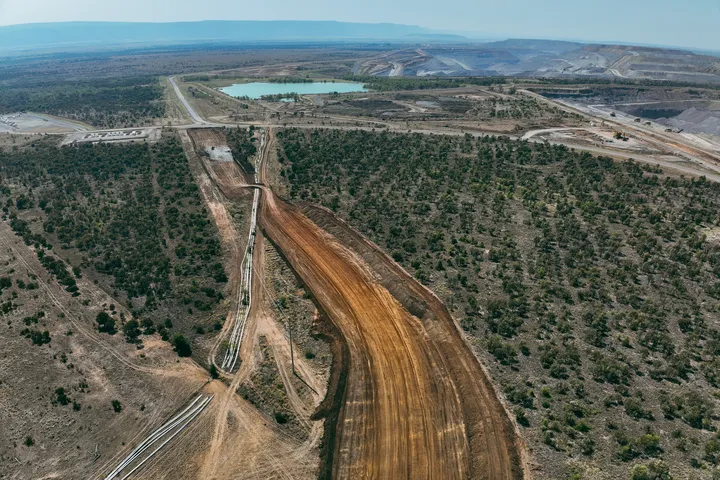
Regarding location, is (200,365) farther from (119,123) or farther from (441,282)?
(119,123)

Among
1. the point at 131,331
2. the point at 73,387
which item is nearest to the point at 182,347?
the point at 131,331

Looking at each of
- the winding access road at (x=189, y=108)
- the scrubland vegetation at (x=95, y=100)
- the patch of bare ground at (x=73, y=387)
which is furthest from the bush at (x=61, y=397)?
the scrubland vegetation at (x=95, y=100)

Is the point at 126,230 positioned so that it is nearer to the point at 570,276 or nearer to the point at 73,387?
the point at 73,387

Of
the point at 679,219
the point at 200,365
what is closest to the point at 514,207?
the point at 679,219

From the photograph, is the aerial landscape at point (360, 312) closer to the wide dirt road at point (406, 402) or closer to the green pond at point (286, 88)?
the wide dirt road at point (406, 402)

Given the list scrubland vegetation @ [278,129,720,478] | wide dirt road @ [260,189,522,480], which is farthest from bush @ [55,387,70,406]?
scrubland vegetation @ [278,129,720,478]

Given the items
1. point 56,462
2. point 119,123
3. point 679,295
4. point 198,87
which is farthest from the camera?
point 198,87

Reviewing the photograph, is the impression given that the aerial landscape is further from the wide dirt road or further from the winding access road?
the winding access road
